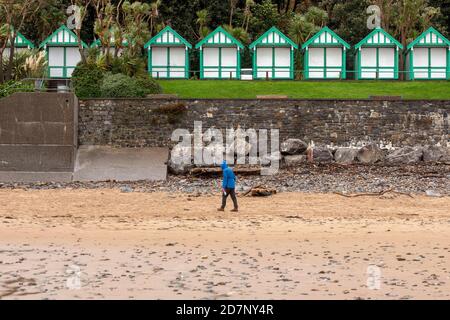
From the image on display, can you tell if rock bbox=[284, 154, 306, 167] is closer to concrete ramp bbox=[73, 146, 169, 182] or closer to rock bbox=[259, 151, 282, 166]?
rock bbox=[259, 151, 282, 166]

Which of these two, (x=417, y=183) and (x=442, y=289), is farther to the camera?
(x=417, y=183)

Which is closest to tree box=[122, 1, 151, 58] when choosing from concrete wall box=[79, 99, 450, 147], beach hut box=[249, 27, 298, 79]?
beach hut box=[249, 27, 298, 79]

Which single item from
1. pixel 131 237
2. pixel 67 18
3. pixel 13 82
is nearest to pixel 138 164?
pixel 13 82

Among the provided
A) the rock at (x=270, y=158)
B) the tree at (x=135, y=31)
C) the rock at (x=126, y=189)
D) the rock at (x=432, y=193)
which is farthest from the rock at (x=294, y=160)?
the tree at (x=135, y=31)

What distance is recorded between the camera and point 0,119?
29.7 meters

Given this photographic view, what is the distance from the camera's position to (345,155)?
3062 centimetres

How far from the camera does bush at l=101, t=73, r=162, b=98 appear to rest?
111ft

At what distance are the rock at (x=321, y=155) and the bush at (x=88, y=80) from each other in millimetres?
9836

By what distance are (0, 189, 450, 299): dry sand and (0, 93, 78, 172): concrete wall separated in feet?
21.7

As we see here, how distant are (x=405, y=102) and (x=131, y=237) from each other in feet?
65.1

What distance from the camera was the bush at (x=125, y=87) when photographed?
111 feet

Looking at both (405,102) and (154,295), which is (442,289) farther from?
(405,102)

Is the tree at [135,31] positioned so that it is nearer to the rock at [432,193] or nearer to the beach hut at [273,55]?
the beach hut at [273,55]
